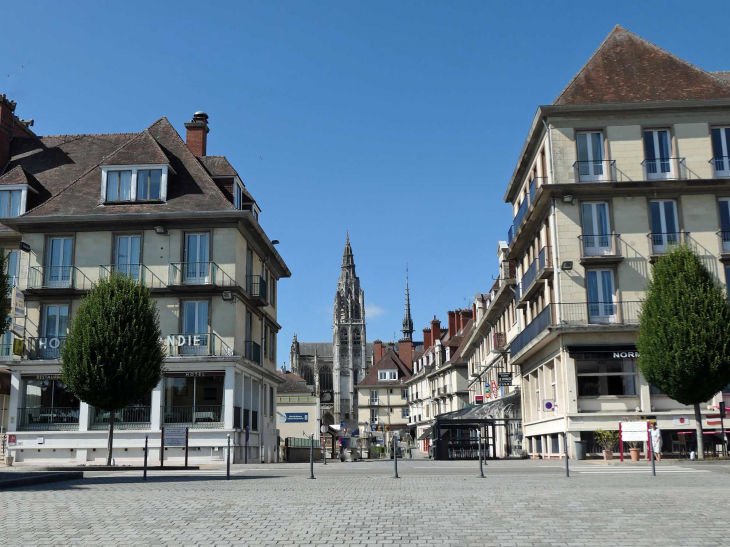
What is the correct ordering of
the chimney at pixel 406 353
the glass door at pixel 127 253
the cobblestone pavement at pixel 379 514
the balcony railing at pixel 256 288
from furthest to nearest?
1. the chimney at pixel 406 353
2. the balcony railing at pixel 256 288
3. the glass door at pixel 127 253
4. the cobblestone pavement at pixel 379 514

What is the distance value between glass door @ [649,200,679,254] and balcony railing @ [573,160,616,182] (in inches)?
75.3

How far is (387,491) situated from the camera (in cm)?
1425

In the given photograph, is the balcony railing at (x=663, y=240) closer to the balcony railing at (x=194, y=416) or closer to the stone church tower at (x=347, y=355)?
the balcony railing at (x=194, y=416)

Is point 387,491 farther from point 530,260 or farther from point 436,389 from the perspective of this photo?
point 436,389

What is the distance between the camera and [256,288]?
37094 millimetres

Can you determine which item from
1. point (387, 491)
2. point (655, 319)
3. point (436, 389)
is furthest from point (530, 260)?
point (436, 389)

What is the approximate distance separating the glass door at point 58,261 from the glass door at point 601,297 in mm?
21373

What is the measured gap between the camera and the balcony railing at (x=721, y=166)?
96.8ft

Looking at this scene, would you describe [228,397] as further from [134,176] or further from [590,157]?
[590,157]

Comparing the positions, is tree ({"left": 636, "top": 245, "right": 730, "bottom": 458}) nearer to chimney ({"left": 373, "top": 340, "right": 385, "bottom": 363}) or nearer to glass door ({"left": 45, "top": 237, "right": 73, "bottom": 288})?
glass door ({"left": 45, "top": 237, "right": 73, "bottom": 288})

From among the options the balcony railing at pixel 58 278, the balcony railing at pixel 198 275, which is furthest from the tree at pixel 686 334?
the balcony railing at pixel 58 278

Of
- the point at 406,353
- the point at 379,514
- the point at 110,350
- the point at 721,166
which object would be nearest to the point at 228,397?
the point at 110,350

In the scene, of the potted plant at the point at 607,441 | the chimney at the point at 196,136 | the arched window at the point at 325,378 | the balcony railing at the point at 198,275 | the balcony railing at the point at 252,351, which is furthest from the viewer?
the arched window at the point at 325,378

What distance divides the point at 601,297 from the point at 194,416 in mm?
16862
